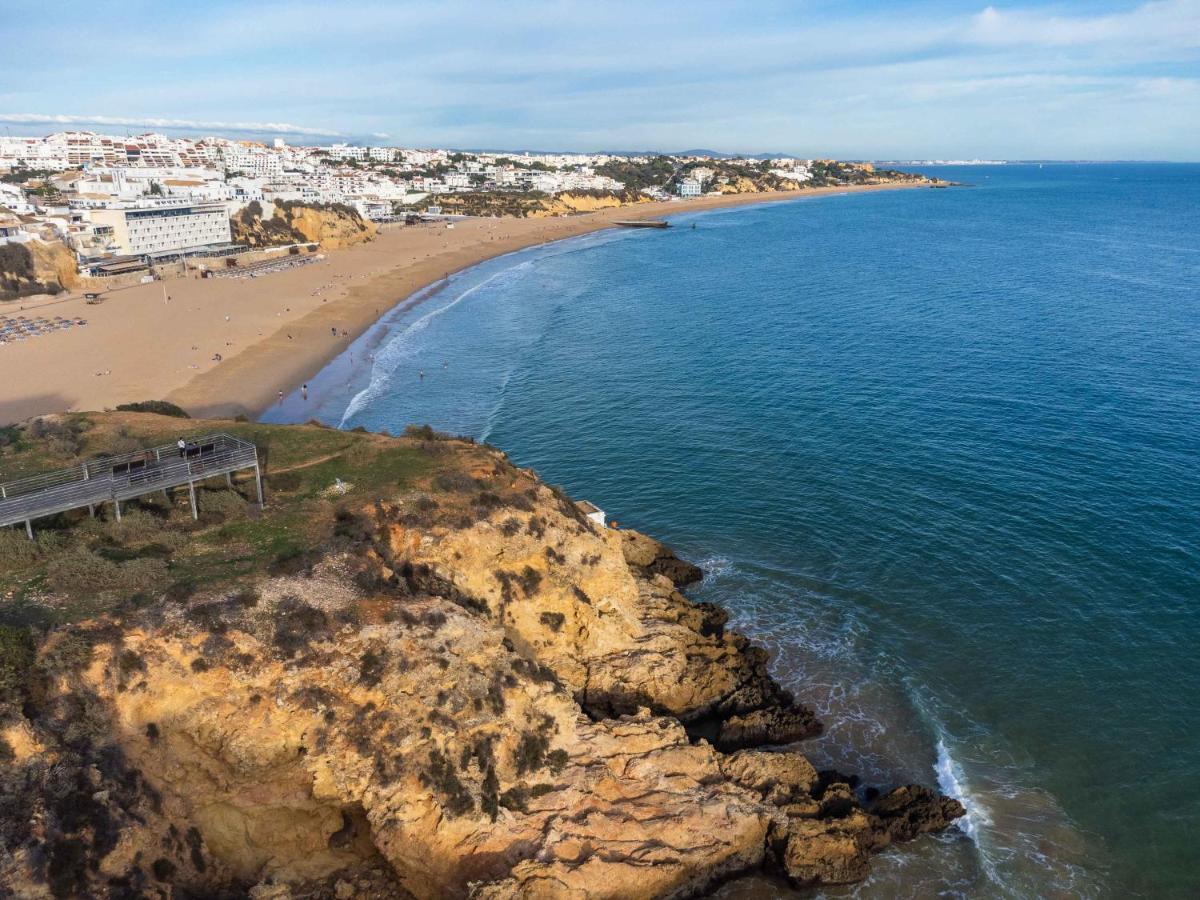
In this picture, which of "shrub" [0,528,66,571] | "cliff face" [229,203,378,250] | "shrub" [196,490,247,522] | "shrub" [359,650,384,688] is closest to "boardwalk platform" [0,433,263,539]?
"shrub" [0,528,66,571]

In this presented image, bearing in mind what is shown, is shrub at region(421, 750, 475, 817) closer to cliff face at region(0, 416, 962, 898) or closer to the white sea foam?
cliff face at region(0, 416, 962, 898)

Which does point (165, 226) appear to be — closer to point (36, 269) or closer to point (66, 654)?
point (36, 269)

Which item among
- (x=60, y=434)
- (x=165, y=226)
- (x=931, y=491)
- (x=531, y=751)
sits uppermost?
(x=165, y=226)

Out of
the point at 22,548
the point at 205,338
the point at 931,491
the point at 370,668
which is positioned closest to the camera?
the point at 370,668

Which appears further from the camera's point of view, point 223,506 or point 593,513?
point 593,513

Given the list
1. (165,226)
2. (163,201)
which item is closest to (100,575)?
(165,226)

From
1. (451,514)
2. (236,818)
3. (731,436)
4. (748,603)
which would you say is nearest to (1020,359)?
(731,436)

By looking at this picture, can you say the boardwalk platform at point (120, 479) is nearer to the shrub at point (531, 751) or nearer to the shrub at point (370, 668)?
the shrub at point (370, 668)
